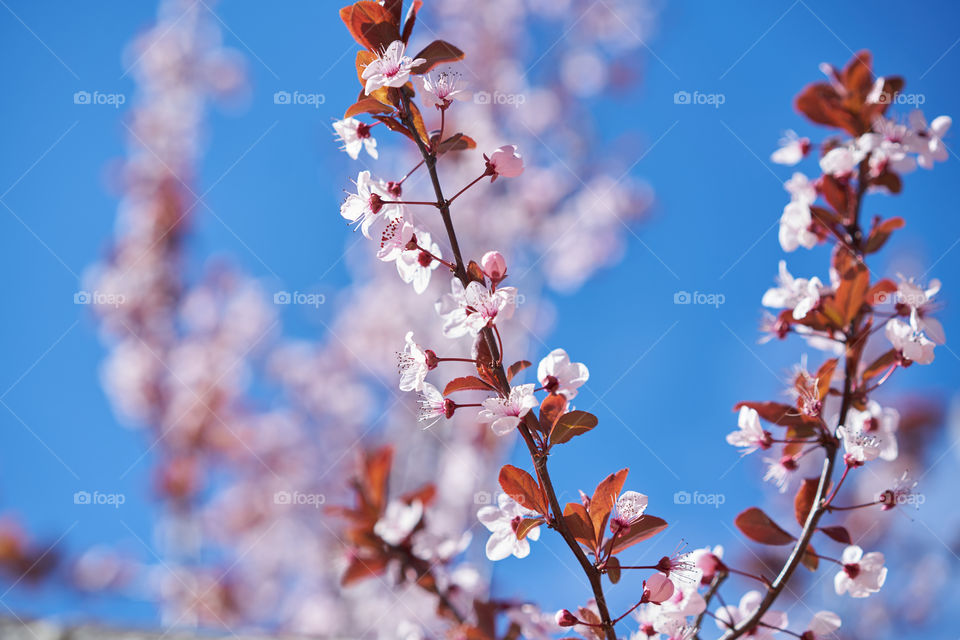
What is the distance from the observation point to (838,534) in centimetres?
Result: 89

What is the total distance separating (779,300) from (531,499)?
1.81 ft

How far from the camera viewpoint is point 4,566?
412 cm

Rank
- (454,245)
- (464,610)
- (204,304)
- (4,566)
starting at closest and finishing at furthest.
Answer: (454,245), (464,610), (4,566), (204,304)

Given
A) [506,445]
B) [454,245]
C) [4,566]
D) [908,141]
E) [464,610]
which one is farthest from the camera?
[4,566]

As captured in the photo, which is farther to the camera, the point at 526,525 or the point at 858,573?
the point at 858,573

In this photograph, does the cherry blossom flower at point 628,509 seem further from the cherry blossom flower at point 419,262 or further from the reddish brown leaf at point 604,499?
the cherry blossom flower at point 419,262

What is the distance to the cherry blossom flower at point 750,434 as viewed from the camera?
3.05 feet

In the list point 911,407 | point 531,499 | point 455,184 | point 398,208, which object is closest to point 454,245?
point 398,208

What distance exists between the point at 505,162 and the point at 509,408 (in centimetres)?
34

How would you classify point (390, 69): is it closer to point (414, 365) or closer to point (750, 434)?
point (414, 365)

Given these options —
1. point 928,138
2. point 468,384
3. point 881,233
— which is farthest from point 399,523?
point 928,138

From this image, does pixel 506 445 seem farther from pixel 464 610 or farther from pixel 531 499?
pixel 531 499

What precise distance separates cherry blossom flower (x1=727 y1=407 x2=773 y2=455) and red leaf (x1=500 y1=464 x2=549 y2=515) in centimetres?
37

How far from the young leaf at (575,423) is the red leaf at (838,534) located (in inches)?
17.0
